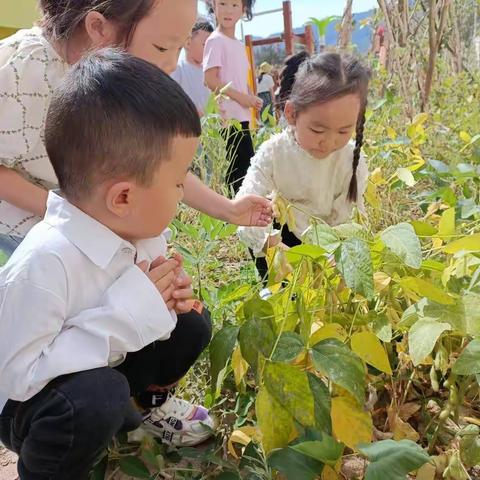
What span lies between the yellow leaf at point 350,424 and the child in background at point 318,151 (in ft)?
2.27

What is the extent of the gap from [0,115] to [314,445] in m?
0.78

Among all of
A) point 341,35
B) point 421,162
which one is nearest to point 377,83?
point 341,35

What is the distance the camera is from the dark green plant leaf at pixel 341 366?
74 centimetres

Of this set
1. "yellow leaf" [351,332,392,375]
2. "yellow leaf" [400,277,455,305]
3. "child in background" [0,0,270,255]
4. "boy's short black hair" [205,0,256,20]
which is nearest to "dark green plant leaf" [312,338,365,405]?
"yellow leaf" [351,332,392,375]

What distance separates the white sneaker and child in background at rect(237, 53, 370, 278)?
0.50m

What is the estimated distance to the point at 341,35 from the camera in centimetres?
257

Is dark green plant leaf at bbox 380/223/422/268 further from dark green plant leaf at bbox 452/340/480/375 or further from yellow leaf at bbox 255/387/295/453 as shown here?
yellow leaf at bbox 255/387/295/453

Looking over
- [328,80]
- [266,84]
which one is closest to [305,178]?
[328,80]

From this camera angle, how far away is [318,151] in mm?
1521

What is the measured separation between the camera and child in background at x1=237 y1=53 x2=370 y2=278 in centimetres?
144

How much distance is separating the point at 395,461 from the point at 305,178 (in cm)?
106

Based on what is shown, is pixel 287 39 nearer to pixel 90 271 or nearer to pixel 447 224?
pixel 447 224

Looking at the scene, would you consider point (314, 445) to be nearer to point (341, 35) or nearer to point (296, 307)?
point (296, 307)

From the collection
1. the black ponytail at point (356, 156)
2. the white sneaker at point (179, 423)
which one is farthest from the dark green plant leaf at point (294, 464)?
the black ponytail at point (356, 156)
